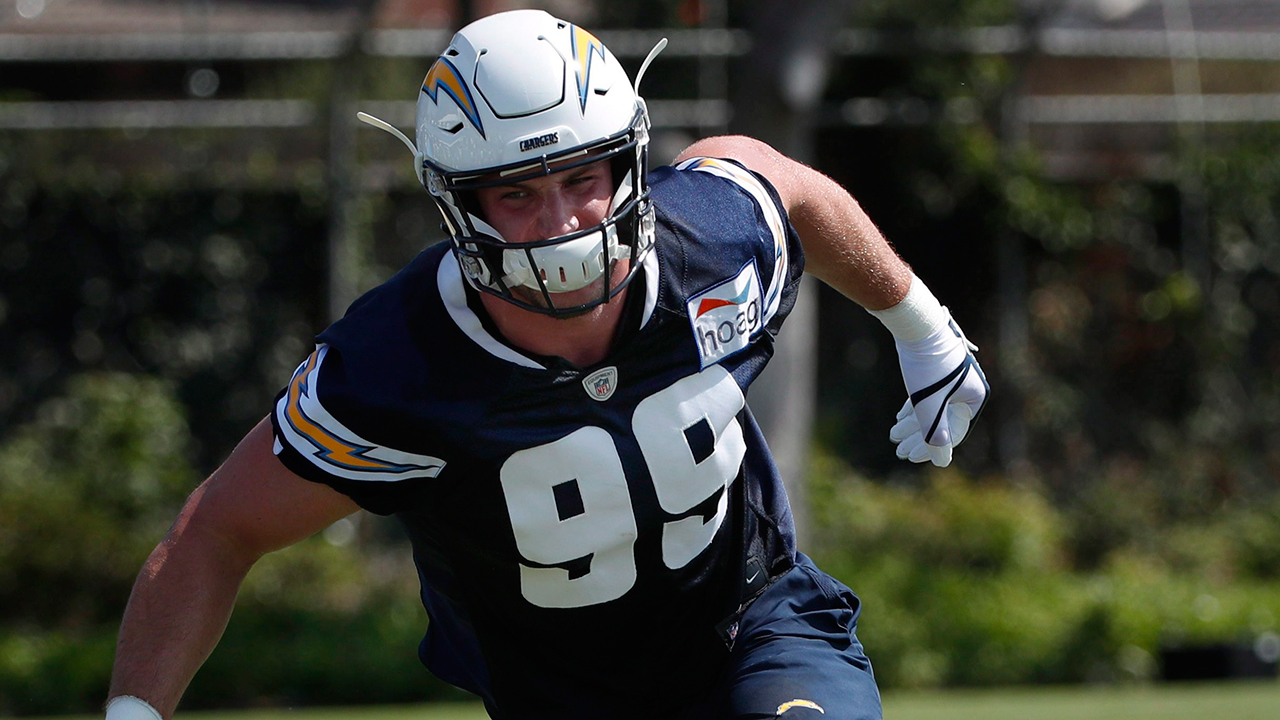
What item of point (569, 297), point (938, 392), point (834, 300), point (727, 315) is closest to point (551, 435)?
point (569, 297)

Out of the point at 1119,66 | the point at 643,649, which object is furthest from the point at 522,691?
the point at 1119,66

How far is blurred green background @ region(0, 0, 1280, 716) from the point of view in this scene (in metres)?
9.69

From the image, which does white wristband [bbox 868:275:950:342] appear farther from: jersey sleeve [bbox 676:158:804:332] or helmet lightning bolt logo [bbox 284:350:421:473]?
helmet lightning bolt logo [bbox 284:350:421:473]

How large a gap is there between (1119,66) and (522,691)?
10.5 m

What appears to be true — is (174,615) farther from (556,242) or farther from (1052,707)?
(1052,707)

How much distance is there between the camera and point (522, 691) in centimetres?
351

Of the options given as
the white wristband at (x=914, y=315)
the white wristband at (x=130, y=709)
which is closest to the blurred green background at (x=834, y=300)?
the white wristband at (x=914, y=315)

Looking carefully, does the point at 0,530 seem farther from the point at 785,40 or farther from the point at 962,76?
the point at 962,76

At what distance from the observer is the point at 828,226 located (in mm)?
3783

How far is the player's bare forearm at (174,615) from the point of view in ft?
10.1

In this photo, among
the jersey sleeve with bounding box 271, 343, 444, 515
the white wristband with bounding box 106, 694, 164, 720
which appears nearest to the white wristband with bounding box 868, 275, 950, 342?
the jersey sleeve with bounding box 271, 343, 444, 515

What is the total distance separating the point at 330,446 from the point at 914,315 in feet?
5.45

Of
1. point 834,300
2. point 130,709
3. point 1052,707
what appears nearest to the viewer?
point 130,709

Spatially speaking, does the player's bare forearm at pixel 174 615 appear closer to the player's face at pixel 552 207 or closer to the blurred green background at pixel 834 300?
the player's face at pixel 552 207
